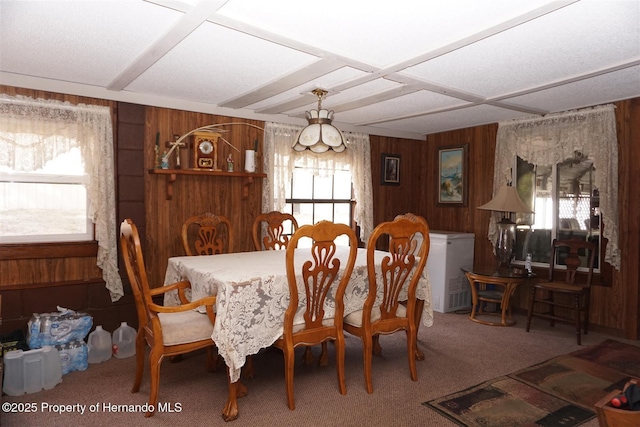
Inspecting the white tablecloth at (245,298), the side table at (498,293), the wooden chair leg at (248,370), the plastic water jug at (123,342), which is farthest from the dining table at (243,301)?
the side table at (498,293)

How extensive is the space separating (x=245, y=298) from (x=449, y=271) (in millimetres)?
2997

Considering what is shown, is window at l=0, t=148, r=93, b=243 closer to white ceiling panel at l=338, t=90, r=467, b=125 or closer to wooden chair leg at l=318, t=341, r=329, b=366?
wooden chair leg at l=318, t=341, r=329, b=366

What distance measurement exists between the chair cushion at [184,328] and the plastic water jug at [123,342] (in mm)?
→ 975

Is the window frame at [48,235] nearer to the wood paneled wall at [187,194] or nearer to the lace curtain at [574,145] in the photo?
the wood paneled wall at [187,194]

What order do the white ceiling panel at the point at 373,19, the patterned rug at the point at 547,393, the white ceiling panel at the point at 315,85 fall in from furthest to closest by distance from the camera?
1. the white ceiling panel at the point at 315,85
2. the patterned rug at the point at 547,393
3. the white ceiling panel at the point at 373,19

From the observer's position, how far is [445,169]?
5523 mm

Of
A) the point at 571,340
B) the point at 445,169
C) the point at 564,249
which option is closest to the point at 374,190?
the point at 445,169

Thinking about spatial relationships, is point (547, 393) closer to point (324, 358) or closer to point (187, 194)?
point (324, 358)

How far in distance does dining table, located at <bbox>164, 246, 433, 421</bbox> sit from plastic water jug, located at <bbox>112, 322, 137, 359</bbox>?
0.85m

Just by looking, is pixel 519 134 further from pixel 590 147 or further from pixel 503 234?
pixel 503 234

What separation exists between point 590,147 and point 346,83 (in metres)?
2.55

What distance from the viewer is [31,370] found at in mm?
2734

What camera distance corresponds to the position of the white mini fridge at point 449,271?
15.4 feet

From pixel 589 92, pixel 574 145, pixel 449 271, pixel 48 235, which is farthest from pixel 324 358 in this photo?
pixel 574 145
